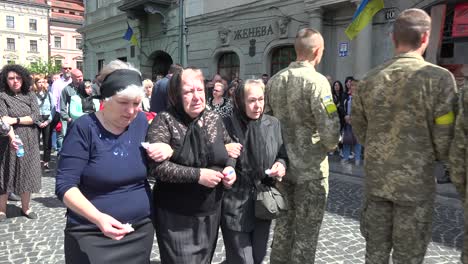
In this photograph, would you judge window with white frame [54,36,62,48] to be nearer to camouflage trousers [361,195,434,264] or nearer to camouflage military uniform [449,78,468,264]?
camouflage trousers [361,195,434,264]

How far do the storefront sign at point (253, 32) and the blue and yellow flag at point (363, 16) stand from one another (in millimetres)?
3758

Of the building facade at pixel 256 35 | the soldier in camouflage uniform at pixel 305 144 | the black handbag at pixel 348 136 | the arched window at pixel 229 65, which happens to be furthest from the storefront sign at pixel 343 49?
the soldier in camouflage uniform at pixel 305 144

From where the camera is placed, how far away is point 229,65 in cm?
1517

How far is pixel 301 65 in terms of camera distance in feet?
9.93

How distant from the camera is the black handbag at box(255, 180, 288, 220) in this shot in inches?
100

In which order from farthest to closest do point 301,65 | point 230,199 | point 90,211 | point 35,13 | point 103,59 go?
point 35,13, point 103,59, point 301,65, point 230,199, point 90,211

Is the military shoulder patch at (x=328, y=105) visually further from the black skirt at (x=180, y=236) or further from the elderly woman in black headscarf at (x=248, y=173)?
the black skirt at (x=180, y=236)

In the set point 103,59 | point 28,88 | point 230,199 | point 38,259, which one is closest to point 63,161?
point 230,199

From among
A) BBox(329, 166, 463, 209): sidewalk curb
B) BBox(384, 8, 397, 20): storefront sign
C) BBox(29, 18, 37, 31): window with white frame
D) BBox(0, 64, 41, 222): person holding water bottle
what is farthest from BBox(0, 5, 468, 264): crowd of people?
BBox(29, 18, 37, 31): window with white frame

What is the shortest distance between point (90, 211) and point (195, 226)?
0.61 m

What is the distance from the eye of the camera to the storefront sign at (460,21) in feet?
29.5

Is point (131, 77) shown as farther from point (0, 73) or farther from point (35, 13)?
point (35, 13)

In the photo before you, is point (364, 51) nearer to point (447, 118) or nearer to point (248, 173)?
point (447, 118)

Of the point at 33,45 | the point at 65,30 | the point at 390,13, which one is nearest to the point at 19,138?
the point at 390,13
